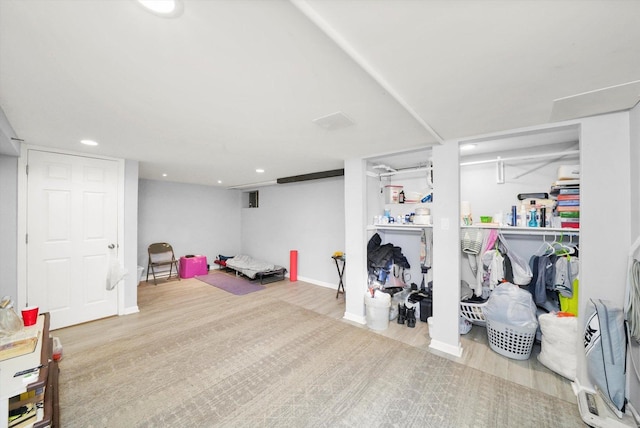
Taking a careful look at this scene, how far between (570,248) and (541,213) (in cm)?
49

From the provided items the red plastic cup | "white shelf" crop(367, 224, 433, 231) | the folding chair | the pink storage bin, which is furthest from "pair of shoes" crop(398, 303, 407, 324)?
the folding chair

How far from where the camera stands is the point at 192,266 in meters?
5.49

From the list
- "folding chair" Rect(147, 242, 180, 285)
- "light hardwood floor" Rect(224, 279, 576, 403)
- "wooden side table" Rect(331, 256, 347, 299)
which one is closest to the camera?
"light hardwood floor" Rect(224, 279, 576, 403)

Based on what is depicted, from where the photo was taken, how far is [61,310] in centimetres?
294

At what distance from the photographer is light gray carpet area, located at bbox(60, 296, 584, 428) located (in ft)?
5.46

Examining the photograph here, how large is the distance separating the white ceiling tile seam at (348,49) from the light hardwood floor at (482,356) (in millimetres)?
2343

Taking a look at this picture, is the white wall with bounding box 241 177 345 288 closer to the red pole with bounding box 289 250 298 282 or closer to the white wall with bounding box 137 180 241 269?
the red pole with bounding box 289 250 298 282

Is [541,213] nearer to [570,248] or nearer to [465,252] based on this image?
[570,248]

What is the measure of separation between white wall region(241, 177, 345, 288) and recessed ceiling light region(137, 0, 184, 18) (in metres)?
3.83

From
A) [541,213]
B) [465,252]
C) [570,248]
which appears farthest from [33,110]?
[570,248]

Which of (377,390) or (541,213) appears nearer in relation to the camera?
(377,390)

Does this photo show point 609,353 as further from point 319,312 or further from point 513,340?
point 319,312

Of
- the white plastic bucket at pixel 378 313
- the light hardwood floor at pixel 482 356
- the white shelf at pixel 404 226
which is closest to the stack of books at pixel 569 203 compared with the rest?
the white shelf at pixel 404 226

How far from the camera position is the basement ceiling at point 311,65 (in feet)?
2.99
